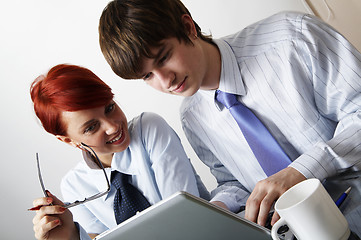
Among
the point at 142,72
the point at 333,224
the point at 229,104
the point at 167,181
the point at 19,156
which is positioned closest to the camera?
the point at 333,224

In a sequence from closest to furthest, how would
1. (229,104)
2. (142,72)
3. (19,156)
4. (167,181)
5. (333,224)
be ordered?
(333,224)
(142,72)
(229,104)
(167,181)
(19,156)

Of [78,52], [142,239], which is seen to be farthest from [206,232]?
[78,52]

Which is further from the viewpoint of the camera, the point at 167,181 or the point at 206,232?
the point at 167,181

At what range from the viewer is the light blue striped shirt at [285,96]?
1.01m

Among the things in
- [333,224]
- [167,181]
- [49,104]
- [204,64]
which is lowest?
[167,181]

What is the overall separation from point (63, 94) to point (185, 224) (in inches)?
28.0

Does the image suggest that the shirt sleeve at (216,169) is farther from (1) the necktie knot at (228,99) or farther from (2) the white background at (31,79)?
(2) the white background at (31,79)

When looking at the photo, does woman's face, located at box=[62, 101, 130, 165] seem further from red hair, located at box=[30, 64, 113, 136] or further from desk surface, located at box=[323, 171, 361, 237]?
desk surface, located at box=[323, 171, 361, 237]

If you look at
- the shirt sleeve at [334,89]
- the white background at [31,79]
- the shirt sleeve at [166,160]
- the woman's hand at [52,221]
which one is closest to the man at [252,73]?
the shirt sleeve at [334,89]

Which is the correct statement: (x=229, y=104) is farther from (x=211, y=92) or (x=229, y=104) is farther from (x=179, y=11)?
(x=179, y=11)

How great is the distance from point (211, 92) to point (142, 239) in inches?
25.7

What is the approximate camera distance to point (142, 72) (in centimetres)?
106

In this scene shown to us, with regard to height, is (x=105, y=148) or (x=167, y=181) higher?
(x=105, y=148)

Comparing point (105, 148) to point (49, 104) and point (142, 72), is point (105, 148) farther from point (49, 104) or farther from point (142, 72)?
point (142, 72)
